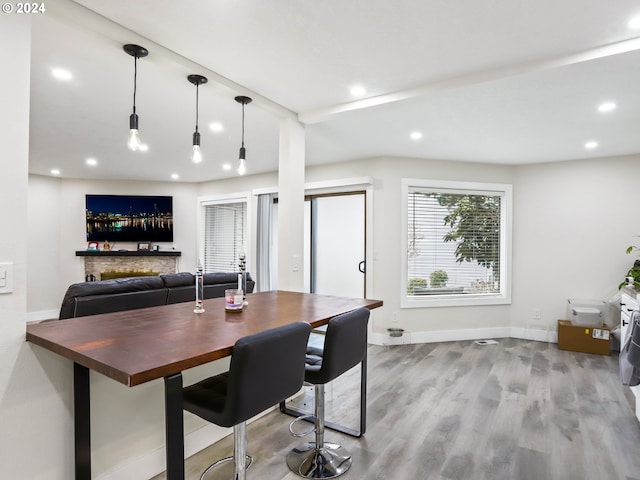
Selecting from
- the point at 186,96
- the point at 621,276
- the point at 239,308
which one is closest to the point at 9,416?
the point at 239,308

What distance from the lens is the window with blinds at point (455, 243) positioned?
496cm

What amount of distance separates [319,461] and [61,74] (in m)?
3.06

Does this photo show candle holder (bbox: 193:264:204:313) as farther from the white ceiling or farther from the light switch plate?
the white ceiling

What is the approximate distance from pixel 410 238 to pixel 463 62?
2825mm

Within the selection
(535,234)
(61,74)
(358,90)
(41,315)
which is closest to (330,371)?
(358,90)

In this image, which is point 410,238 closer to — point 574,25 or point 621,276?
point 621,276

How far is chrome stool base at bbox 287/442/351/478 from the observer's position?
206 cm

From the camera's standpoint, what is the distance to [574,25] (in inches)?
77.4

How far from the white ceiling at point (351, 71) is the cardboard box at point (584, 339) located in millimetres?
2147

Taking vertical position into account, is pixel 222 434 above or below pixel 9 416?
below

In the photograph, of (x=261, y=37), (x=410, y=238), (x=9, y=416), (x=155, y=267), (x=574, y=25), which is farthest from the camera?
(x=155, y=267)

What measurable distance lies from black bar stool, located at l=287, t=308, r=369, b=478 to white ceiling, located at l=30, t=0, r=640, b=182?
5.24 feet

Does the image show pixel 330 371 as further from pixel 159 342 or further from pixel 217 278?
pixel 217 278

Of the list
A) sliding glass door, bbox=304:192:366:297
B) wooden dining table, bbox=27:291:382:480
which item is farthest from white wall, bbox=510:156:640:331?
wooden dining table, bbox=27:291:382:480
